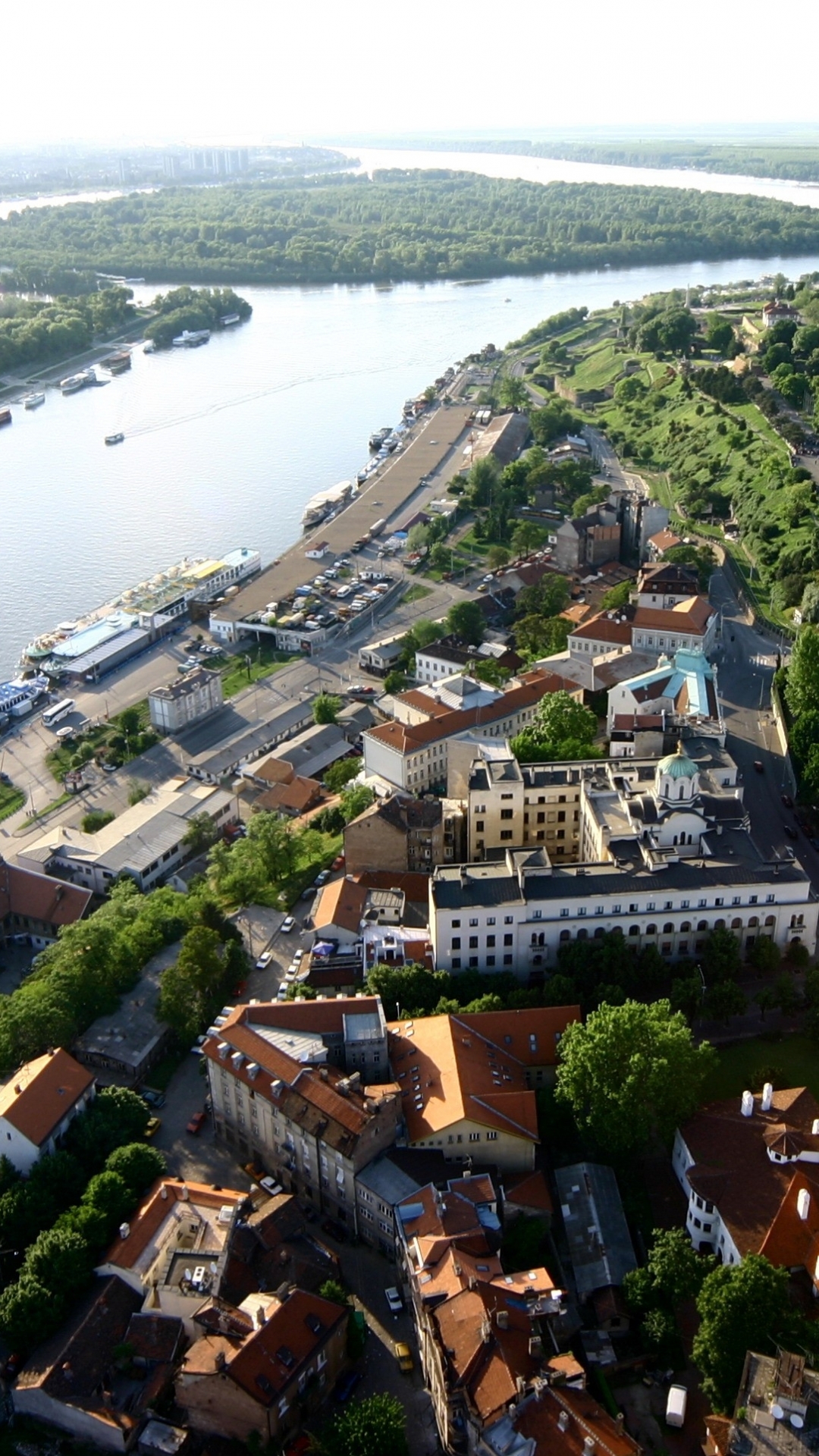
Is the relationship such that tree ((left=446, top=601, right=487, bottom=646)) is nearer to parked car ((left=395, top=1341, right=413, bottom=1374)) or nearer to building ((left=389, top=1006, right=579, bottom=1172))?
building ((left=389, top=1006, right=579, bottom=1172))

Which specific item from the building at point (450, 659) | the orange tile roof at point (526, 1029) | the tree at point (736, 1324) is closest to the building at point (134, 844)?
the building at point (450, 659)

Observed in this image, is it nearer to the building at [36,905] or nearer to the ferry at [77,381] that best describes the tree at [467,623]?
the building at [36,905]

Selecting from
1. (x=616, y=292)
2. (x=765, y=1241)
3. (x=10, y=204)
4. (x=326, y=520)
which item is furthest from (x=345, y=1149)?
(x=10, y=204)

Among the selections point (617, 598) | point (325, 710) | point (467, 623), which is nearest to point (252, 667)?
point (325, 710)

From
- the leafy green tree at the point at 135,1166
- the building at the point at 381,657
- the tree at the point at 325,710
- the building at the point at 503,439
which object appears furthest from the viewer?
the building at the point at 503,439

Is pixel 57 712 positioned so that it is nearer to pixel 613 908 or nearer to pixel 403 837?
pixel 403 837

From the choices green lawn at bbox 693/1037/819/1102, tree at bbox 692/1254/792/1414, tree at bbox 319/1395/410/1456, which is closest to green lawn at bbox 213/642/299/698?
green lawn at bbox 693/1037/819/1102
